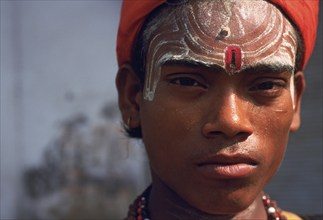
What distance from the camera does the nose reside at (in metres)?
2.35

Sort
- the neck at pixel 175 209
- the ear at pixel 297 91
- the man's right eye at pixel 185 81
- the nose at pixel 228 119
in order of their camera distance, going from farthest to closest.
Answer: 1. the ear at pixel 297 91
2. the neck at pixel 175 209
3. the man's right eye at pixel 185 81
4. the nose at pixel 228 119

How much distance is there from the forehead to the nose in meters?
0.11

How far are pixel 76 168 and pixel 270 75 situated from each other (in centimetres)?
448

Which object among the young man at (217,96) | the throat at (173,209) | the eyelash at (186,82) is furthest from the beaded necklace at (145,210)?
the eyelash at (186,82)

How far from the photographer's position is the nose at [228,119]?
235cm

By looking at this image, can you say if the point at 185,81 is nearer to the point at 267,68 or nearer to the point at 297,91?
the point at 267,68

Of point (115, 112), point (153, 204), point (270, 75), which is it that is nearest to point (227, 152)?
point (270, 75)

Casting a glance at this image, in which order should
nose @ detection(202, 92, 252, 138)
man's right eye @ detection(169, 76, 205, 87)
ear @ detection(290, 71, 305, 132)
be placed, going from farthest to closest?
ear @ detection(290, 71, 305, 132) → man's right eye @ detection(169, 76, 205, 87) → nose @ detection(202, 92, 252, 138)

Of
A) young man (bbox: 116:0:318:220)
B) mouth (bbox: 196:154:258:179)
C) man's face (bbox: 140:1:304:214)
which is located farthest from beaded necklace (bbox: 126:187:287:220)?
mouth (bbox: 196:154:258:179)

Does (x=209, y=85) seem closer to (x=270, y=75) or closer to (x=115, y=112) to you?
(x=270, y=75)

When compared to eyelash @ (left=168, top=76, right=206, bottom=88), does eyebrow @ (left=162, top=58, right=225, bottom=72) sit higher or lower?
higher

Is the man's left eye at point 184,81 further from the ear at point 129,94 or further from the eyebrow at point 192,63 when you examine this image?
the ear at point 129,94

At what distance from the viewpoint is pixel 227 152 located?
2.38m

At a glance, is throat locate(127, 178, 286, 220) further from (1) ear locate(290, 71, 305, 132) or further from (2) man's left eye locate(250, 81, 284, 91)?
(2) man's left eye locate(250, 81, 284, 91)
